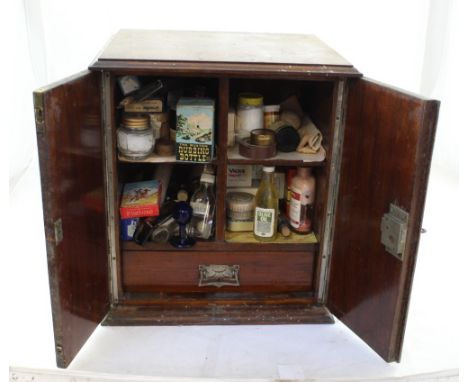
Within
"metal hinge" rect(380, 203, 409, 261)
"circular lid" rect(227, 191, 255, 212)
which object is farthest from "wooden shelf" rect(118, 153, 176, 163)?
"metal hinge" rect(380, 203, 409, 261)

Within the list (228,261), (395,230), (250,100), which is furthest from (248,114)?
(395,230)

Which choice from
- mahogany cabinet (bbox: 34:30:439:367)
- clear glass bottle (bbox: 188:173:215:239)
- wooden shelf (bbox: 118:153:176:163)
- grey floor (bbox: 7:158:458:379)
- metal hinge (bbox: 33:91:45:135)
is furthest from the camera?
clear glass bottle (bbox: 188:173:215:239)

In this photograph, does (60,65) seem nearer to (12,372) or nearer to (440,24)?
(12,372)

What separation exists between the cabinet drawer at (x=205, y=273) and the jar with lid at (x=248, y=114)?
30 centimetres

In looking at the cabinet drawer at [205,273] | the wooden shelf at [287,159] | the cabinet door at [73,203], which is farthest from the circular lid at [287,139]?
the cabinet door at [73,203]

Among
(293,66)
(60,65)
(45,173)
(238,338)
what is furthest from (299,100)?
(60,65)

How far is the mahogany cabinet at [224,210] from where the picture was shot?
1.02 metres

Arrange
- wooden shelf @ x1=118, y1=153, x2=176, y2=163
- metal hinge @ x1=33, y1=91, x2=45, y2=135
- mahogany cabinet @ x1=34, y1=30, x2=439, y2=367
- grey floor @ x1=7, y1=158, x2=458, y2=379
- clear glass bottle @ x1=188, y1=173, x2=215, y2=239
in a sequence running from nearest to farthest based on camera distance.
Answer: metal hinge @ x1=33, y1=91, x2=45, y2=135
mahogany cabinet @ x1=34, y1=30, x2=439, y2=367
grey floor @ x1=7, y1=158, x2=458, y2=379
wooden shelf @ x1=118, y1=153, x2=176, y2=163
clear glass bottle @ x1=188, y1=173, x2=215, y2=239

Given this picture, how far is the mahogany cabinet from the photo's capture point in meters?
1.02

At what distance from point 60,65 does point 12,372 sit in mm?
1267

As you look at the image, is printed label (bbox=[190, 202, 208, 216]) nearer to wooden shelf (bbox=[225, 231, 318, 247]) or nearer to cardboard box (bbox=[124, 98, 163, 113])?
wooden shelf (bbox=[225, 231, 318, 247])

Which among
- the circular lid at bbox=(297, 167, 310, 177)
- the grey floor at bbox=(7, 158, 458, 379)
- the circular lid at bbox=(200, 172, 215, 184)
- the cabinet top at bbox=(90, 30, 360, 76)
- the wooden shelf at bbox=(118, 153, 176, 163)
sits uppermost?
the cabinet top at bbox=(90, 30, 360, 76)

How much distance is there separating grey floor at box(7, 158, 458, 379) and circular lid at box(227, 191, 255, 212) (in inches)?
11.5

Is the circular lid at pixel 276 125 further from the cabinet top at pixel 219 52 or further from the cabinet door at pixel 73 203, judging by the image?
the cabinet door at pixel 73 203
